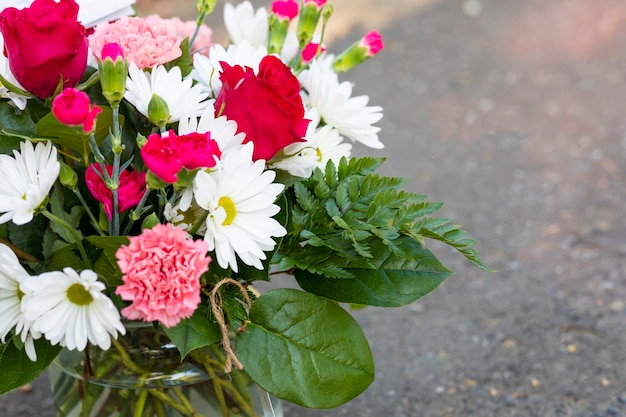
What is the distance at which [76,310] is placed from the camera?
0.50 metres

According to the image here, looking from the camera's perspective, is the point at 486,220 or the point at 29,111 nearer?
the point at 29,111

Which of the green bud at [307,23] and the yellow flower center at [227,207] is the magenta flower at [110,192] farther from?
→ the green bud at [307,23]

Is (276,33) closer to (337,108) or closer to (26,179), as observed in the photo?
(337,108)

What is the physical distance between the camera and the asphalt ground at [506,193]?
3.24 ft

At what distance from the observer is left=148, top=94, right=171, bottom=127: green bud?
51 cm

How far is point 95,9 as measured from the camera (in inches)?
26.1

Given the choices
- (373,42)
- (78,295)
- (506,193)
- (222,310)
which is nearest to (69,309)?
(78,295)

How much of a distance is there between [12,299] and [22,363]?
72mm

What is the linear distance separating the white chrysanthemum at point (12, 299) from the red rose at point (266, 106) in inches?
6.5

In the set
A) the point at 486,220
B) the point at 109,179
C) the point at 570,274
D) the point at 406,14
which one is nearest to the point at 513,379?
the point at 570,274

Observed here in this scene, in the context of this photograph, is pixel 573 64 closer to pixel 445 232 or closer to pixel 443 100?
pixel 443 100

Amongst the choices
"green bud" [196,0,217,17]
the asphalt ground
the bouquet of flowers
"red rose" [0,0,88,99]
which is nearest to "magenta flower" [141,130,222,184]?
the bouquet of flowers

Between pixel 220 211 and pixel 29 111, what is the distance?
0.60 ft

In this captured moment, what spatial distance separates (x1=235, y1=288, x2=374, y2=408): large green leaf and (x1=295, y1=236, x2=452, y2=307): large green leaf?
0.6 inches
